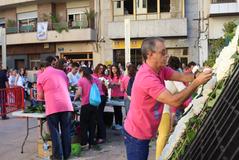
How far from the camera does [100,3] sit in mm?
30172

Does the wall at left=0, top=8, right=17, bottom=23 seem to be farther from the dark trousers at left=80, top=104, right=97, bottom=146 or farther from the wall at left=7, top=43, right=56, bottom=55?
the dark trousers at left=80, top=104, right=97, bottom=146

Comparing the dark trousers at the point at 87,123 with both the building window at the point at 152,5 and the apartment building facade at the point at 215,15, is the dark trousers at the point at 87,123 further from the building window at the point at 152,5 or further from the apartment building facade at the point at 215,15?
the building window at the point at 152,5

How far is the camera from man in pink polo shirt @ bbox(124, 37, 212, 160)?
11.1 ft

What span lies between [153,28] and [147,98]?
81.0ft

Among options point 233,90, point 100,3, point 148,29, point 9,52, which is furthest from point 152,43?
point 9,52

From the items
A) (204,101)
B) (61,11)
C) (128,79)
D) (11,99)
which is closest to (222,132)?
(204,101)

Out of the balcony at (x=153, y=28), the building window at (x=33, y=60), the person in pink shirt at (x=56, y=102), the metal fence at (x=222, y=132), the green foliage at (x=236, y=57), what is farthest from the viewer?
the building window at (x=33, y=60)

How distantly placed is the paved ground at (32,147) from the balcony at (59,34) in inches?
744

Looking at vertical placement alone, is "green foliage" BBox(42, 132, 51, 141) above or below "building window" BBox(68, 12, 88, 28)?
below

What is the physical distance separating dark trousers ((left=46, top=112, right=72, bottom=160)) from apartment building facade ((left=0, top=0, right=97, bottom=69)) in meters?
22.4

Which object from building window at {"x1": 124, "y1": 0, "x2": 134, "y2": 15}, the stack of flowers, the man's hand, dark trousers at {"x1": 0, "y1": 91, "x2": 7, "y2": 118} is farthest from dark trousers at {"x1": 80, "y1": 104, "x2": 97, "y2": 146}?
building window at {"x1": 124, "y1": 0, "x2": 134, "y2": 15}

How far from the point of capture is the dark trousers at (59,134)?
7180 mm

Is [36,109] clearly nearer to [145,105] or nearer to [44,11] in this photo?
[145,105]

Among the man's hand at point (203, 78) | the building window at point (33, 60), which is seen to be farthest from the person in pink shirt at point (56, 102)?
the building window at point (33, 60)
